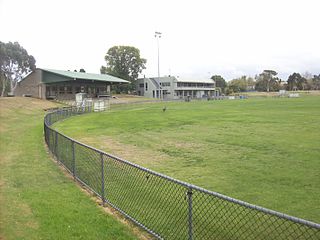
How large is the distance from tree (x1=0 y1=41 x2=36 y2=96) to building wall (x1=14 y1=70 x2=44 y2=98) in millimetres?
5790

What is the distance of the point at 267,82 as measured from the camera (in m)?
165

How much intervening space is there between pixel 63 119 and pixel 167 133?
52.8 ft

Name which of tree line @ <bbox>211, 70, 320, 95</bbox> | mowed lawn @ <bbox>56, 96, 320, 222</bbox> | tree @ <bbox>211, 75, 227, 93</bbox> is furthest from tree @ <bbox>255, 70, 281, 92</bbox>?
mowed lawn @ <bbox>56, 96, 320, 222</bbox>

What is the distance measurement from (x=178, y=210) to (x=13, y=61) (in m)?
74.5

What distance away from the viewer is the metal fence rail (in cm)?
612

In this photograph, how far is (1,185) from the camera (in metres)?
9.38

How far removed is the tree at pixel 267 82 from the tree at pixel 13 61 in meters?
119

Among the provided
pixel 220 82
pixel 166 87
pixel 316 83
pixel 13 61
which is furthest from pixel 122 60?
pixel 316 83

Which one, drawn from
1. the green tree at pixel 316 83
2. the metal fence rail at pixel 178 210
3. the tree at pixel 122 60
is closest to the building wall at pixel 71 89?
the tree at pixel 122 60

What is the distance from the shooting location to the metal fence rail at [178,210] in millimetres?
6121

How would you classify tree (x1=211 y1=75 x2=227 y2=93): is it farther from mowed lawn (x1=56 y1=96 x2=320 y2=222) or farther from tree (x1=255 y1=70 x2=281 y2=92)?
mowed lawn (x1=56 y1=96 x2=320 y2=222)

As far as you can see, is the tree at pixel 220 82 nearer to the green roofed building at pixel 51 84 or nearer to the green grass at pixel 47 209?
the green roofed building at pixel 51 84

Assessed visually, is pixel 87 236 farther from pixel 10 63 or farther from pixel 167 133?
pixel 10 63

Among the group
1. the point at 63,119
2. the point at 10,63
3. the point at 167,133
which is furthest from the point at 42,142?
the point at 10,63
